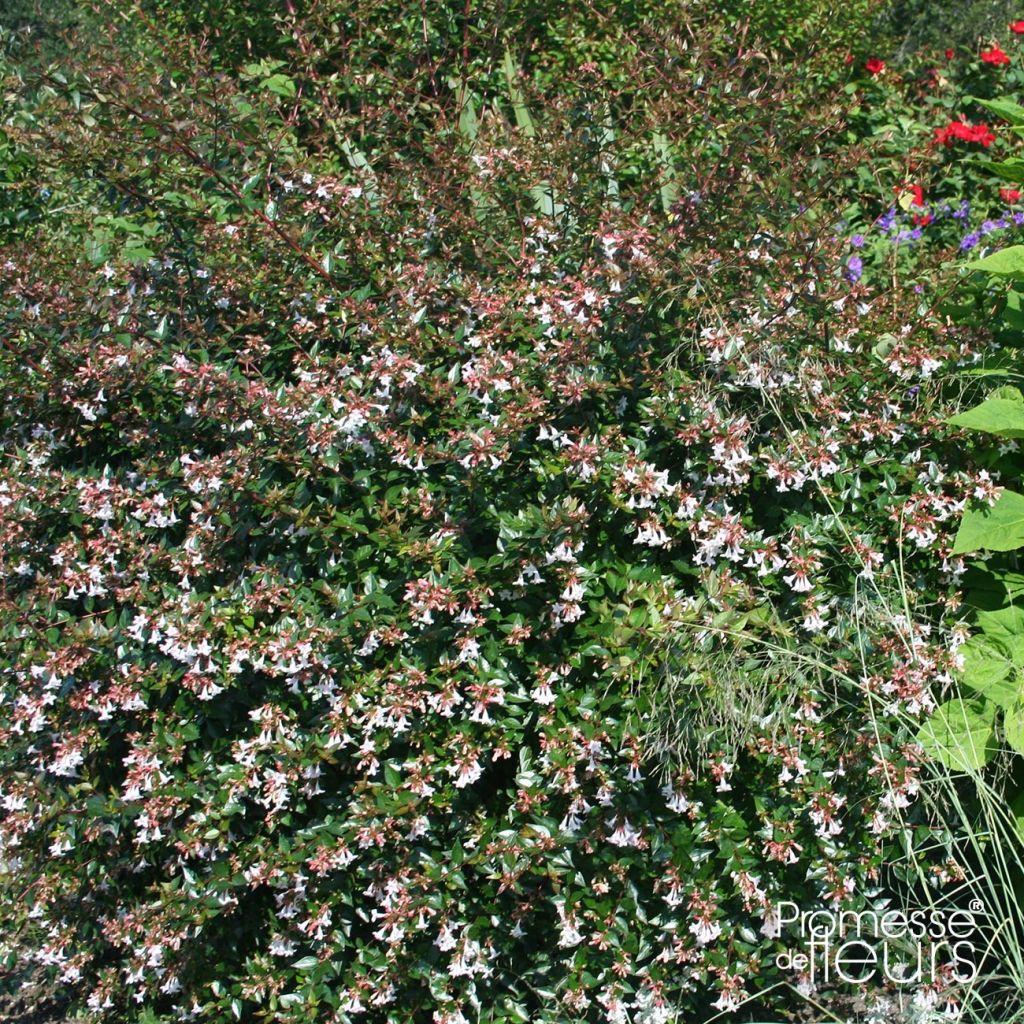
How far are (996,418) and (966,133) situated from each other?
3616 millimetres

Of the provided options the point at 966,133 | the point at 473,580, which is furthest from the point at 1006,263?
the point at 966,133

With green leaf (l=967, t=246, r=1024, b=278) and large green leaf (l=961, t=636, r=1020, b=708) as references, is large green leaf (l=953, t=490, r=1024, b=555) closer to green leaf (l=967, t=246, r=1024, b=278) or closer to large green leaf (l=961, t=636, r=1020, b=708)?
large green leaf (l=961, t=636, r=1020, b=708)

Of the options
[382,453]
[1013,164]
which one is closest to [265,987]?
[382,453]

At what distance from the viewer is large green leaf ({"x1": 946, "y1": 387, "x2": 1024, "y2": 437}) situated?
2.66m

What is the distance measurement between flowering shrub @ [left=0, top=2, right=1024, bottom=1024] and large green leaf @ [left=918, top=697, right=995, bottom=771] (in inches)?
2.3

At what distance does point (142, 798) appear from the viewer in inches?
111

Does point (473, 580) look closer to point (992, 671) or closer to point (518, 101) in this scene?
point (992, 671)

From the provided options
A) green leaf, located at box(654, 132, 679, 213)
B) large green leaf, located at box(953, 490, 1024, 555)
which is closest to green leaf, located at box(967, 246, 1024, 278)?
large green leaf, located at box(953, 490, 1024, 555)

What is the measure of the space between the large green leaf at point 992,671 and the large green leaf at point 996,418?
18.6 inches

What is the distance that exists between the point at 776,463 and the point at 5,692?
6.15ft

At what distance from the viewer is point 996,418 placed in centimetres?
268

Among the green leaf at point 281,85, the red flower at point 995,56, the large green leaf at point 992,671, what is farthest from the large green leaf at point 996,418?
the red flower at point 995,56

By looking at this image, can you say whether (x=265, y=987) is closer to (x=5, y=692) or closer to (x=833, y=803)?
(x=5, y=692)

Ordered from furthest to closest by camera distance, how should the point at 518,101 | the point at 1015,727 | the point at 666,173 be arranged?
1. the point at 518,101
2. the point at 666,173
3. the point at 1015,727
